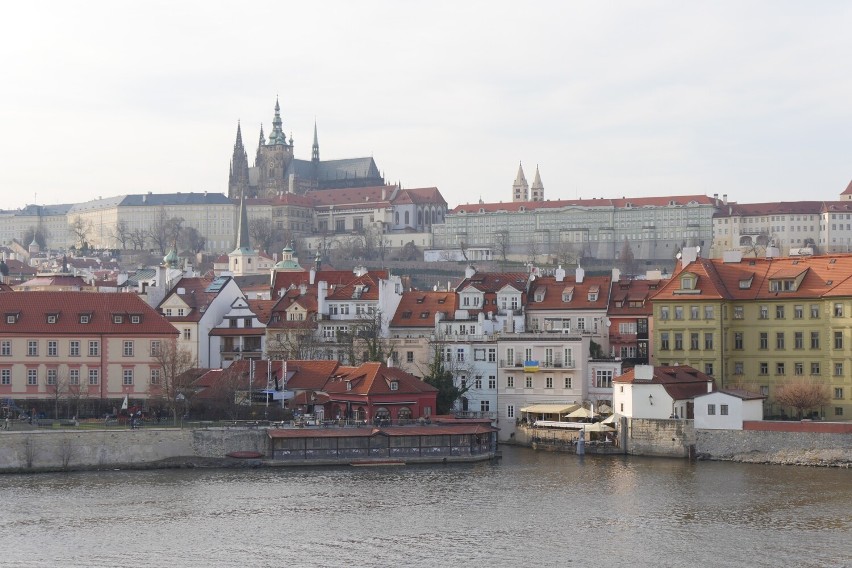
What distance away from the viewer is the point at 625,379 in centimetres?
6056

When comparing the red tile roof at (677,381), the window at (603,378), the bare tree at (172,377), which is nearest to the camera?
the red tile roof at (677,381)

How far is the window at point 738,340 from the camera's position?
6675cm

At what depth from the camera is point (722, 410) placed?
58125 mm

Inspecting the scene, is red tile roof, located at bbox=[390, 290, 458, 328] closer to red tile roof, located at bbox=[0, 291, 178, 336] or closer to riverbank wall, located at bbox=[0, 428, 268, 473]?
red tile roof, located at bbox=[0, 291, 178, 336]

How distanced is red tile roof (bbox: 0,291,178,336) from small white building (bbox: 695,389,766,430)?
23.4m

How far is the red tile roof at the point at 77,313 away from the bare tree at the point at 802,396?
86.6ft

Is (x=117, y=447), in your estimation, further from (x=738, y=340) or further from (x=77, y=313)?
(x=738, y=340)

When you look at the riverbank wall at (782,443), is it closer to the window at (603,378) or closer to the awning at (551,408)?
the awning at (551,408)

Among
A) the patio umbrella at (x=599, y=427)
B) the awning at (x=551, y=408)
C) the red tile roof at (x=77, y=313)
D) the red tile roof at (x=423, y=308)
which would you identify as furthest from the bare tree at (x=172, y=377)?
the patio umbrella at (x=599, y=427)

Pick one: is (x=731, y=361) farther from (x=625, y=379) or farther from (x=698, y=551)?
(x=698, y=551)

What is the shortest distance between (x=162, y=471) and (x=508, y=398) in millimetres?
18070

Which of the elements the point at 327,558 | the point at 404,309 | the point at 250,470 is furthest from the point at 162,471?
the point at 404,309

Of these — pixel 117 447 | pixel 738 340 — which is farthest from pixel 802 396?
pixel 117 447

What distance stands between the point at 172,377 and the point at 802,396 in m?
26.0
